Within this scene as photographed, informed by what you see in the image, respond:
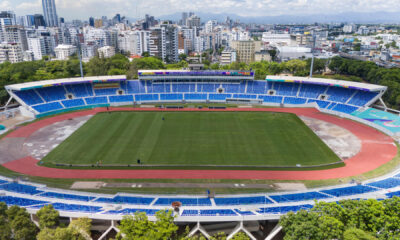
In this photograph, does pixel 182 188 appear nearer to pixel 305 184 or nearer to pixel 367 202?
pixel 305 184

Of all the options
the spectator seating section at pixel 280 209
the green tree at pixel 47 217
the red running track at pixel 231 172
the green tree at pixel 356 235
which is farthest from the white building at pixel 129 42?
the green tree at pixel 356 235

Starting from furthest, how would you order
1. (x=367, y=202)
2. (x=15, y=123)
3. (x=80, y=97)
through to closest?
(x=80, y=97) → (x=15, y=123) → (x=367, y=202)

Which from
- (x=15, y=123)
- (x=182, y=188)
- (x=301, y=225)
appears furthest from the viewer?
(x=15, y=123)

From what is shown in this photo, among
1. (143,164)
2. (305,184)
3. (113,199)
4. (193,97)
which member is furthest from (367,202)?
(193,97)

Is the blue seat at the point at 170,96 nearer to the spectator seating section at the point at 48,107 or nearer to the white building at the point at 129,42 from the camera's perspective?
the spectator seating section at the point at 48,107

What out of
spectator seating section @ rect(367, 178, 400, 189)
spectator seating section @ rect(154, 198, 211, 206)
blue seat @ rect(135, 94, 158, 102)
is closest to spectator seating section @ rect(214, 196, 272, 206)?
spectator seating section @ rect(154, 198, 211, 206)

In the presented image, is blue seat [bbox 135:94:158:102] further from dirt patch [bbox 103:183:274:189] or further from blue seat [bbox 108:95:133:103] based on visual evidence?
dirt patch [bbox 103:183:274:189]

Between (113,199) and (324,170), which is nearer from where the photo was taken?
(113,199)
